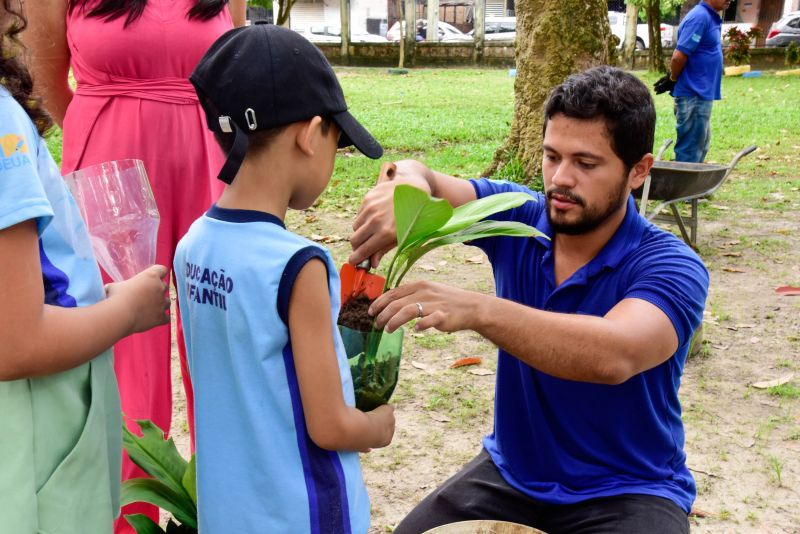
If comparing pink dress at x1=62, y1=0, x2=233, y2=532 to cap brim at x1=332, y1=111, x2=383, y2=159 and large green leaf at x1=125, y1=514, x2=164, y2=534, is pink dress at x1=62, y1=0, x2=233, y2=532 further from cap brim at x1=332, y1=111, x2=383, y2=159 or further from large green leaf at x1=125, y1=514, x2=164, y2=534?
cap brim at x1=332, y1=111, x2=383, y2=159

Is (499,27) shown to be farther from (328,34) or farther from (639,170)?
(639,170)

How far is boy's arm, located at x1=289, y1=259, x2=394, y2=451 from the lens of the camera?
1.53 metres

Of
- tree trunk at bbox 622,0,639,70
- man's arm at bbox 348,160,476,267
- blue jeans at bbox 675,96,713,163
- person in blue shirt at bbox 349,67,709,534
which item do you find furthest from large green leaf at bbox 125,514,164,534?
tree trunk at bbox 622,0,639,70

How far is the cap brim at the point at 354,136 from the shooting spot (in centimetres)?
164

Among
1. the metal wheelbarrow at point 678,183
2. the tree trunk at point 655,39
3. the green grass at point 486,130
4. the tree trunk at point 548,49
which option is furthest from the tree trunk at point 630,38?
the metal wheelbarrow at point 678,183

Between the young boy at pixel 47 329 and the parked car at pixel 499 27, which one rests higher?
the parked car at pixel 499 27

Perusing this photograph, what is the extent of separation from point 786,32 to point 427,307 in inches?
1174

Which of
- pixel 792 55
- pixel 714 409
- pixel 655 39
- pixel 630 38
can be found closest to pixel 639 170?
pixel 714 409

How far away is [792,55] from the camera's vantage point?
22.9 metres

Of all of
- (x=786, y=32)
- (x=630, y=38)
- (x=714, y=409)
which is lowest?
(x=714, y=409)

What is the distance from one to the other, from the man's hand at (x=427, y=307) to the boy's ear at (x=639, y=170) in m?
0.68

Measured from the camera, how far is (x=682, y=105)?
7.94 m

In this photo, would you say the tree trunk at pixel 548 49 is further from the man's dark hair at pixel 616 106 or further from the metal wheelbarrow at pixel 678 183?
the man's dark hair at pixel 616 106

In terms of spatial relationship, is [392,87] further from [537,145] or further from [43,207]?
[43,207]
